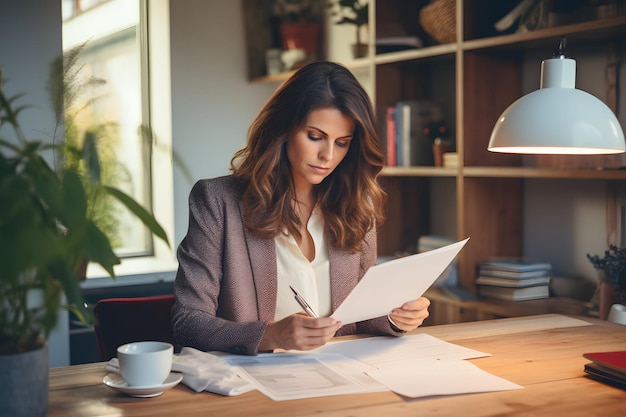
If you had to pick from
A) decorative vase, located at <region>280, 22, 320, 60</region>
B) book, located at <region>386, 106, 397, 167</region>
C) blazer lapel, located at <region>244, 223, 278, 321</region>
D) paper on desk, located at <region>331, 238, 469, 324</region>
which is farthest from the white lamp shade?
decorative vase, located at <region>280, 22, 320, 60</region>

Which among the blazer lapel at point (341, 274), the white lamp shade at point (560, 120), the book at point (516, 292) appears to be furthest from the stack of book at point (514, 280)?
the white lamp shade at point (560, 120)

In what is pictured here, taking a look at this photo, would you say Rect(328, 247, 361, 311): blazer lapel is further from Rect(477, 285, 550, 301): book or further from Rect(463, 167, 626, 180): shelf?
Rect(477, 285, 550, 301): book

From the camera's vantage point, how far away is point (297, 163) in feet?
7.33

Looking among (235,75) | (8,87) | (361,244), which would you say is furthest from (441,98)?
(8,87)

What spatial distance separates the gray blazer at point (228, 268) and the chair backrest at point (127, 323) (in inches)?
6.8

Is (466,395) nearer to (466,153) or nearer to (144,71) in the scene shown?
(466,153)

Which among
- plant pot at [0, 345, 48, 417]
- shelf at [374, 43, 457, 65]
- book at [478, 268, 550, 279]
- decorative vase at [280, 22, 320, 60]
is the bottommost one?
book at [478, 268, 550, 279]

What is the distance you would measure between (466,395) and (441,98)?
2362mm

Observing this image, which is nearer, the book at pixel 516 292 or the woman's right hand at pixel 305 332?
the woman's right hand at pixel 305 332

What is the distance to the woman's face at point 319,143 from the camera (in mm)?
2197

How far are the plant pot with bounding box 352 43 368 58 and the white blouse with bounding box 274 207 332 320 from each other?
180cm

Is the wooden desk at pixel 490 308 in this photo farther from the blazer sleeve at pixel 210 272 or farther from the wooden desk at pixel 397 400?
the blazer sleeve at pixel 210 272

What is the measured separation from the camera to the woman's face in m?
2.20

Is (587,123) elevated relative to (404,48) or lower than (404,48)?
lower
